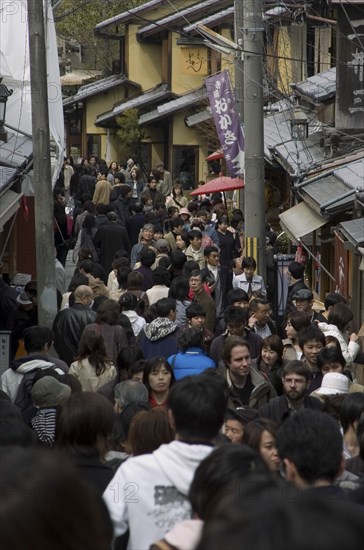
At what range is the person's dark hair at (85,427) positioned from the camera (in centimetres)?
503

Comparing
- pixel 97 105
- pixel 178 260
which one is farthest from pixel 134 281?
pixel 97 105

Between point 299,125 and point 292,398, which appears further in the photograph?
point 299,125

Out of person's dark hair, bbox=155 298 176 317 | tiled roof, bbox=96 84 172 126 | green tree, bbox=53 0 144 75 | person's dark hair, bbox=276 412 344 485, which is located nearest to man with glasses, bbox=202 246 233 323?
Answer: person's dark hair, bbox=155 298 176 317

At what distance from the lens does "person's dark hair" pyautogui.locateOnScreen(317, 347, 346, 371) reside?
27.0ft

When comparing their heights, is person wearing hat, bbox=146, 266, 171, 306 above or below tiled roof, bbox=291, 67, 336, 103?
Answer: below

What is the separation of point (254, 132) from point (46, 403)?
826 centimetres

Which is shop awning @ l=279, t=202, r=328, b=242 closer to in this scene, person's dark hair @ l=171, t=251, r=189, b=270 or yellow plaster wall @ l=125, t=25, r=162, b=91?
person's dark hair @ l=171, t=251, r=189, b=270

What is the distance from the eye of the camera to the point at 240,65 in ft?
63.8

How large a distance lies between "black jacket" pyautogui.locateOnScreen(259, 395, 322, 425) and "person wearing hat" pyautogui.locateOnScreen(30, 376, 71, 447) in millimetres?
1310

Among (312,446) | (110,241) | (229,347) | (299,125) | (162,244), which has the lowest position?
(110,241)

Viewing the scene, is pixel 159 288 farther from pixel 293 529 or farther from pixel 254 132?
pixel 293 529

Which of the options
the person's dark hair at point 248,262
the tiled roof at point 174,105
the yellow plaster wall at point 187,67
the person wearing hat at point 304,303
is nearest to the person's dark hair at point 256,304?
the person wearing hat at point 304,303

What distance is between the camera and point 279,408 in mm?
7383

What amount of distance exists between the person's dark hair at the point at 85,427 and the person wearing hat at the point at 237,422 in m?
1.18
